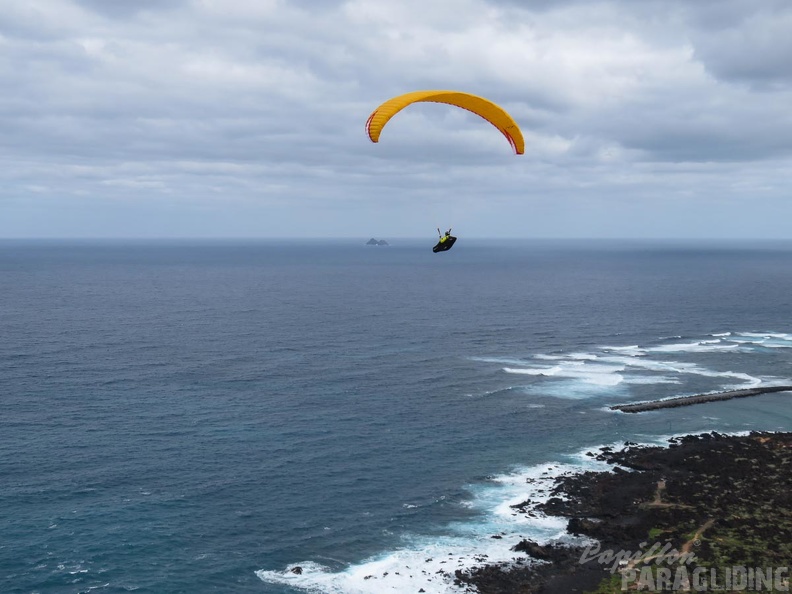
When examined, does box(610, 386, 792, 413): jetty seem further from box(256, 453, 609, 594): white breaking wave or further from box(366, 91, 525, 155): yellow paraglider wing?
box(366, 91, 525, 155): yellow paraglider wing

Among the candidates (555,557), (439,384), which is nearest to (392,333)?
(439,384)

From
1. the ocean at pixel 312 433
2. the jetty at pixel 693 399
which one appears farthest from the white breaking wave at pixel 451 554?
the jetty at pixel 693 399

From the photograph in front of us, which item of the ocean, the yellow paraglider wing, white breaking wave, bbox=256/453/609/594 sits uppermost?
the yellow paraglider wing

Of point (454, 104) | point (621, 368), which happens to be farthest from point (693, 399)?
point (454, 104)

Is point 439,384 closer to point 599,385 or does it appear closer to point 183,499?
point 599,385

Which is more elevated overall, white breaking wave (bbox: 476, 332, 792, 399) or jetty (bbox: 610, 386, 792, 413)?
white breaking wave (bbox: 476, 332, 792, 399)

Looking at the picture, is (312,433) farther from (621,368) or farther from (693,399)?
(621,368)

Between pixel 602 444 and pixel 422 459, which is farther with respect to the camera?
pixel 602 444

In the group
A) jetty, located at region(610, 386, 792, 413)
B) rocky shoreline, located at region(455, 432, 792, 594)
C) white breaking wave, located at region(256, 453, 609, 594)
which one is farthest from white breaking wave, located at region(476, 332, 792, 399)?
white breaking wave, located at region(256, 453, 609, 594)
